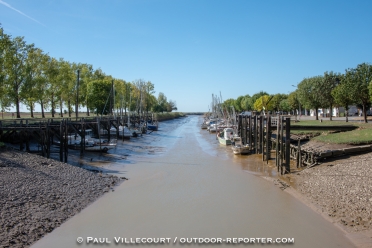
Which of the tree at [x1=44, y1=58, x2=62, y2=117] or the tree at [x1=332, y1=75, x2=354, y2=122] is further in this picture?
the tree at [x1=44, y1=58, x2=62, y2=117]

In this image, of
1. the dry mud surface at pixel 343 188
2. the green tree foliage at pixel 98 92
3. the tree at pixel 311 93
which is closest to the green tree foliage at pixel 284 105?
the tree at pixel 311 93

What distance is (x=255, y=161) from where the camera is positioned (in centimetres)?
3081

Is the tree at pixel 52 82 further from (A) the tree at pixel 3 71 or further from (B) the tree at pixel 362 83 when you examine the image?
(B) the tree at pixel 362 83

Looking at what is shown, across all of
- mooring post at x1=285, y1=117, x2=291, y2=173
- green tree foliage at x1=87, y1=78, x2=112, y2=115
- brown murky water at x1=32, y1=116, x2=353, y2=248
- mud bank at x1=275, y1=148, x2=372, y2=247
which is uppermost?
green tree foliage at x1=87, y1=78, x2=112, y2=115

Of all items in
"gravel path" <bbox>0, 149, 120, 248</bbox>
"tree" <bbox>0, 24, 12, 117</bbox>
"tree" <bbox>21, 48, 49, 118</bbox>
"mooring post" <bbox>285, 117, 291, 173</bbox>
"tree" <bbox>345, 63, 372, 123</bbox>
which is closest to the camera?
"gravel path" <bbox>0, 149, 120, 248</bbox>

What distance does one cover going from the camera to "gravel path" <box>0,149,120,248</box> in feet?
40.7

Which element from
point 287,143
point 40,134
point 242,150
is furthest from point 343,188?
point 40,134

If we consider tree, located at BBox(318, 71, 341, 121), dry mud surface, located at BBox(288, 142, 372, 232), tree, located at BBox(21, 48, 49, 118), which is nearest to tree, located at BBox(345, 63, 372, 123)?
tree, located at BBox(318, 71, 341, 121)

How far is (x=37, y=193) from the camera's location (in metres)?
15.9

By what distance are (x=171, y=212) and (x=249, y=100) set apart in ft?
438

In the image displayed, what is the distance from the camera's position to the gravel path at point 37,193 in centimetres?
1239

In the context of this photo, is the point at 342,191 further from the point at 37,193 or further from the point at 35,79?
the point at 35,79

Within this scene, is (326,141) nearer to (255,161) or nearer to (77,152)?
(255,161)

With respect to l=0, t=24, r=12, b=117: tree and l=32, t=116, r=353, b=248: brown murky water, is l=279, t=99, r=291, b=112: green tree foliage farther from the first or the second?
l=32, t=116, r=353, b=248: brown murky water
